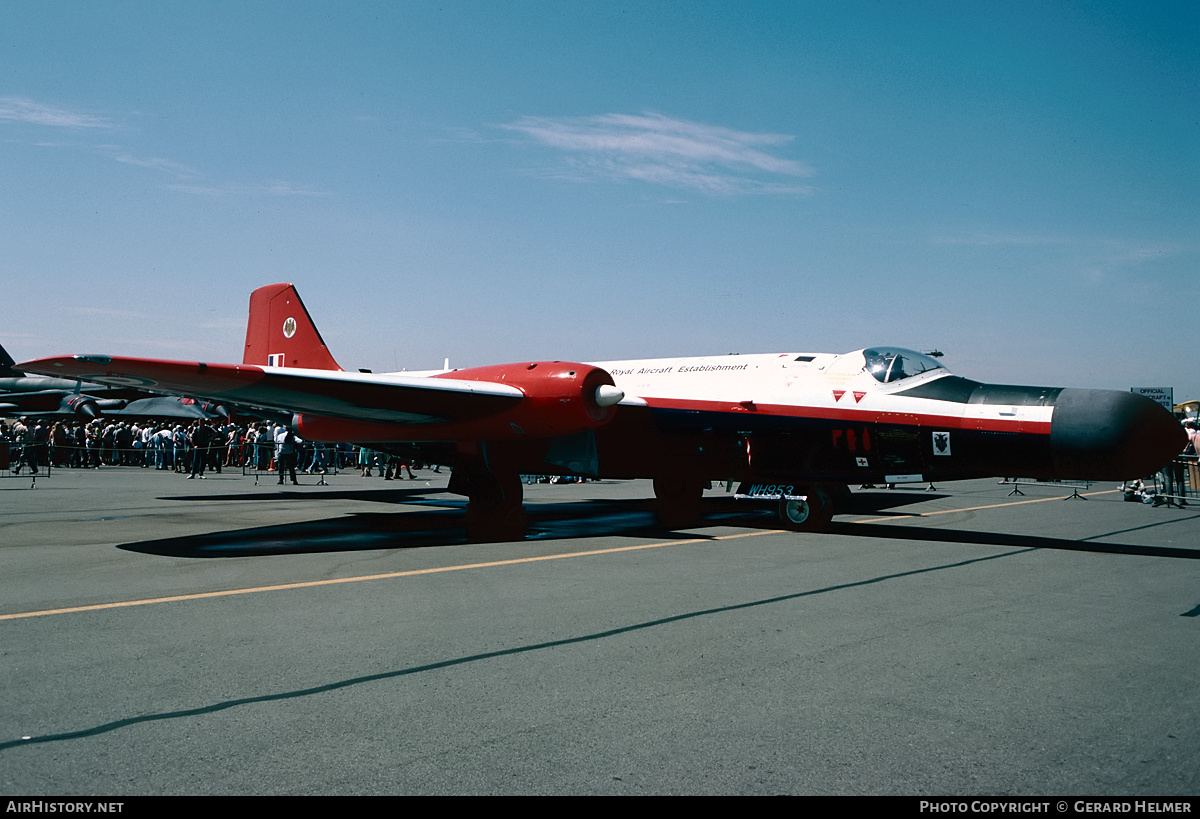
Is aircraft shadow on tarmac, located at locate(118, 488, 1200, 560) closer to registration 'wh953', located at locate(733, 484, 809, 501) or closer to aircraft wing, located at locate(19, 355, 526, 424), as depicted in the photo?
registration 'wh953', located at locate(733, 484, 809, 501)

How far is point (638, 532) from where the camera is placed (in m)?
13.4

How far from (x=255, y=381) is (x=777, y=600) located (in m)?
7.45

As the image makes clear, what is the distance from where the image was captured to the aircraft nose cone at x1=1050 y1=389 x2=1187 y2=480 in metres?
9.78

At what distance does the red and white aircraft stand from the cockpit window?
3cm

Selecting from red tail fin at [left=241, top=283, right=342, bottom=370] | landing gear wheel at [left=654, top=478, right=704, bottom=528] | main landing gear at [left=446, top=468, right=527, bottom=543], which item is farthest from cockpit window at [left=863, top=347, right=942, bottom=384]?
red tail fin at [left=241, top=283, right=342, bottom=370]

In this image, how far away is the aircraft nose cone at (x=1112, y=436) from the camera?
32.1 feet

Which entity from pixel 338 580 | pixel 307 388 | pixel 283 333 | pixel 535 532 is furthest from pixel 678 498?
pixel 283 333

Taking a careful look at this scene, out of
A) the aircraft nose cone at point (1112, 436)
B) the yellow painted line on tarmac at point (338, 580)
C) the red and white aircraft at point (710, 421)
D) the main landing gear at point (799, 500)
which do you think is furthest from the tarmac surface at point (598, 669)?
the main landing gear at point (799, 500)

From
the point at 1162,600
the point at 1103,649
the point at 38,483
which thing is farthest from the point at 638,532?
the point at 38,483

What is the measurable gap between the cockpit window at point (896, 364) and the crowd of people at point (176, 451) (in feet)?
68.3

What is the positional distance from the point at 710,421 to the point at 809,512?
2097 millimetres

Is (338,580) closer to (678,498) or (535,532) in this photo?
(535,532)

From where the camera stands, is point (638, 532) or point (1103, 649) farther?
point (638, 532)
